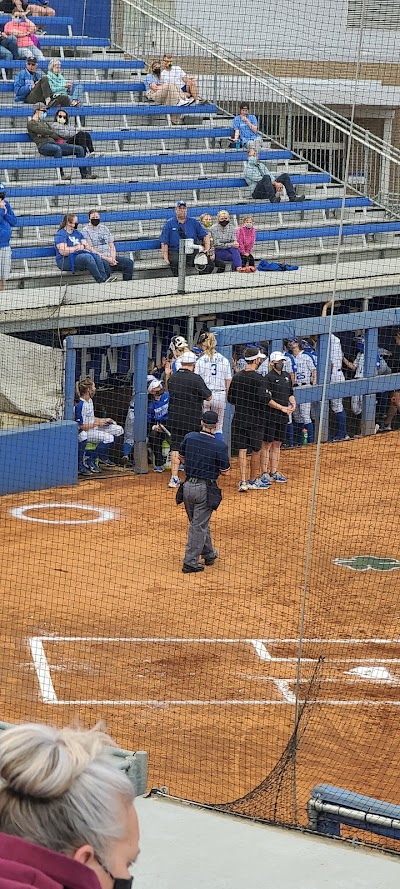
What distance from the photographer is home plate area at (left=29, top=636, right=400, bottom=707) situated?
8.91 meters

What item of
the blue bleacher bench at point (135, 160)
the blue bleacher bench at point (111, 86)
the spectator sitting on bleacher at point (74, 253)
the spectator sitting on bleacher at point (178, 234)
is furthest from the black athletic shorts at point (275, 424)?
the blue bleacher bench at point (111, 86)

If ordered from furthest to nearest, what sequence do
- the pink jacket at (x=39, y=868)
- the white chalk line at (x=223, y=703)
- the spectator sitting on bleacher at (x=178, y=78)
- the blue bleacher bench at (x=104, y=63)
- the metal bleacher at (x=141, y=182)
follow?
1. the blue bleacher bench at (x=104, y=63)
2. the spectator sitting on bleacher at (x=178, y=78)
3. the metal bleacher at (x=141, y=182)
4. the white chalk line at (x=223, y=703)
5. the pink jacket at (x=39, y=868)

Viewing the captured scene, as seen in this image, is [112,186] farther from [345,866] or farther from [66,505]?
[345,866]

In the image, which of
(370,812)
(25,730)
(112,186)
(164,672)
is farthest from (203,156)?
(25,730)

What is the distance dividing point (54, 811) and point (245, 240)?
16.7 m

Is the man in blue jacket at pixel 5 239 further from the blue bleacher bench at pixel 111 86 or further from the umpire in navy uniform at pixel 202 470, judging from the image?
the umpire in navy uniform at pixel 202 470


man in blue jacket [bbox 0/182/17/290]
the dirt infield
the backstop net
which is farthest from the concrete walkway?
man in blue jacket [bbox 0/182/17/290]

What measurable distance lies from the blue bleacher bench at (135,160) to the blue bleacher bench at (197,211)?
43.4 inches

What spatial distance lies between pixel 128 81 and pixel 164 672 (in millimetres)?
15285

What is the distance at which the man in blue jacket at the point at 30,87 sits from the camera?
2042 centimetres

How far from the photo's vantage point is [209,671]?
30.7 feet

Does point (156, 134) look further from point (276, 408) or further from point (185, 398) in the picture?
point (185, 398)

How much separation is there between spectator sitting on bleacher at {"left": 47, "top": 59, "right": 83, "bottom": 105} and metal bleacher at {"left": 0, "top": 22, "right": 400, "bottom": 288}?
24cm

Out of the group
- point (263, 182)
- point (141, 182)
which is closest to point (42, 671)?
point (141, 182)
